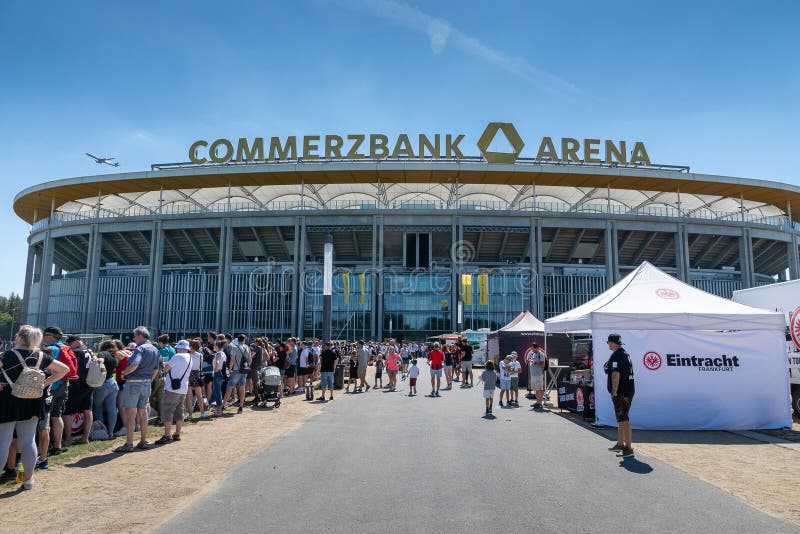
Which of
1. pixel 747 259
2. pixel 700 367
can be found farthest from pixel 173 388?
pixel 747 259

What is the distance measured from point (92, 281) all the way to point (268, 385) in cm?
4554

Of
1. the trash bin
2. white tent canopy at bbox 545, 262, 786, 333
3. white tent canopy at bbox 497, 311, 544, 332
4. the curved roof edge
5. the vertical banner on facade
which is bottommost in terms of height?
the trash bin

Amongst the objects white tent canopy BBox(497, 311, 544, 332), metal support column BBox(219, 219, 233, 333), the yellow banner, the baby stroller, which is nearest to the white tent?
the baby stroller

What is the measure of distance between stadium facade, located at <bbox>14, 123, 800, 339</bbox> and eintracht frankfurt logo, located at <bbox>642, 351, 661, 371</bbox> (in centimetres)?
3522

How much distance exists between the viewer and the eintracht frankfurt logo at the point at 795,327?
39.1 ft

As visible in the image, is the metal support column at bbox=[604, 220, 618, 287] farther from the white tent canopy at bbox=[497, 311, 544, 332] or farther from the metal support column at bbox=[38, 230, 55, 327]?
the metal support column at bbox=[38, 230, 55, 327]

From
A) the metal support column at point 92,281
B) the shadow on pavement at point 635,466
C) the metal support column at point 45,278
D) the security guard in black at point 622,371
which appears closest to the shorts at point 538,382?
the security guard in black at point 622,371

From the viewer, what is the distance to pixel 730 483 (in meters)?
6.46

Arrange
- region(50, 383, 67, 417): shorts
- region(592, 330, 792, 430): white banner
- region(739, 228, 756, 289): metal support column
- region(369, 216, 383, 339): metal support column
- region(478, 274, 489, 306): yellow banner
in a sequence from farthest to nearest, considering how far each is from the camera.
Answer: region(739, 228, 756, 289): metal support column < region(369, 216, 383, 339): metal support column < region(478, 274, 489, 306): yellow banner < region(592, 330, 792, 430): white banner < region(50, 383, 67, 417): shorts

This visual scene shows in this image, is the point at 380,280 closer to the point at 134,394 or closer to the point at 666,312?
the point at 666,312

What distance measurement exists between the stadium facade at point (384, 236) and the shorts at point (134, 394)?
37.7m

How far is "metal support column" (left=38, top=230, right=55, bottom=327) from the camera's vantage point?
2056 inches

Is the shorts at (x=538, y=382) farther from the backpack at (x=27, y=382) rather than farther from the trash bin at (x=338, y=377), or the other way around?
the backpack at (x=27, y=382)

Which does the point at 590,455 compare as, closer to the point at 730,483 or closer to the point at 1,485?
the point at 730,483
